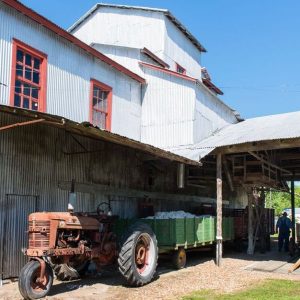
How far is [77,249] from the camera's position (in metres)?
9.55

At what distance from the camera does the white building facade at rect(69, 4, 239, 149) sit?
18.1 m

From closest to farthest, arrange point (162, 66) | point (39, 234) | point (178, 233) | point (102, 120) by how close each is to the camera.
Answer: point (39, 234), point (178, 233), point (102, 120), point (162, 66)

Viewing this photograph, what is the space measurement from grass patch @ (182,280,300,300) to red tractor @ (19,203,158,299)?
1.57 meters

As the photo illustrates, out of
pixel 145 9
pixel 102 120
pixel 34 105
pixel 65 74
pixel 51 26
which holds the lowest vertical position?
pixel 34 105

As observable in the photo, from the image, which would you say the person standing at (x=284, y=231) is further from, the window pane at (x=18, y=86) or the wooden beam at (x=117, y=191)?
the window pane at (x=18, y=86)

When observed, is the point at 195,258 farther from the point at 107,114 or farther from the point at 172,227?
the point at 107,114

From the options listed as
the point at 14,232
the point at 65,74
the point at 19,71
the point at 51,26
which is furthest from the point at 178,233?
the point at 51,26

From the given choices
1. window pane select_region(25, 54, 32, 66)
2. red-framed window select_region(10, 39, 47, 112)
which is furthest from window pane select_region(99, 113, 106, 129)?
window pane select_region(25, 54, 32, 66)

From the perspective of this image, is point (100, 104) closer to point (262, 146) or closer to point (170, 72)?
point (170, 72)

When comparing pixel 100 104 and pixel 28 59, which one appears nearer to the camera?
pixel 28 59

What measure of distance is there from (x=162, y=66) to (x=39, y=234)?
46.8 ft

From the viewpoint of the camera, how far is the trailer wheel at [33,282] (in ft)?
27.6

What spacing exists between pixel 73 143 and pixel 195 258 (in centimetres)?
653

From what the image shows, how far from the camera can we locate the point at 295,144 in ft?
43.8
